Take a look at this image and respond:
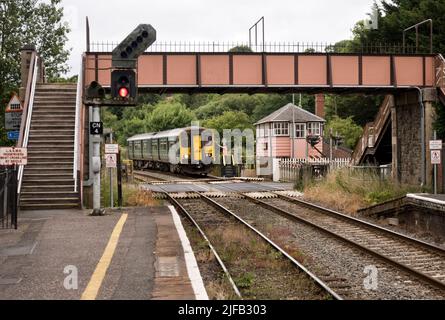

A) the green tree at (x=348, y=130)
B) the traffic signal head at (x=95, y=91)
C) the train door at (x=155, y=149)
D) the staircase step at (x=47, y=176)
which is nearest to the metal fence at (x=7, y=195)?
the traffic signal head at (x=95, y=91)

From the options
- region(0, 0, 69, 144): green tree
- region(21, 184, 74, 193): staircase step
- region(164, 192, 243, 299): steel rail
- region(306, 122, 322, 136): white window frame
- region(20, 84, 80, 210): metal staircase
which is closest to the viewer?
region(164, 192, 243, 299): steel rail

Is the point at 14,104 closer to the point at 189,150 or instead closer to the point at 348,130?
the point at 189,150

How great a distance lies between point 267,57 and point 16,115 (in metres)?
9.74

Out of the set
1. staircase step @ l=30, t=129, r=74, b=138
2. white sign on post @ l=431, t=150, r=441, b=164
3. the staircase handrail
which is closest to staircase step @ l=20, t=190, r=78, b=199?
staircase step @ l=30, t=129, r=74, b=138

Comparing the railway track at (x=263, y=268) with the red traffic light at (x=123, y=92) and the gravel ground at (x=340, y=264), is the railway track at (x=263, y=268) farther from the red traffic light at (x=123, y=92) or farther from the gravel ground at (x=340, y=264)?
the red traffic light at (x=123, y=92)

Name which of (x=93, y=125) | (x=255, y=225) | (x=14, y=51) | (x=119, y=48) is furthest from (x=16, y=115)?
(x=14, y=51)

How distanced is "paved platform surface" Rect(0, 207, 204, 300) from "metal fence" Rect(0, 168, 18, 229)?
355 millimetres

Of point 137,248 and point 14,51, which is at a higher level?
point 14,51

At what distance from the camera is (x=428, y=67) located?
2488 cm

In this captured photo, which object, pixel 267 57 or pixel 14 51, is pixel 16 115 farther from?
pixel 14 51

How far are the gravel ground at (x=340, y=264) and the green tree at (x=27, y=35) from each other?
875 inches

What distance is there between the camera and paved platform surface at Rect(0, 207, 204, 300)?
7952 millimetres

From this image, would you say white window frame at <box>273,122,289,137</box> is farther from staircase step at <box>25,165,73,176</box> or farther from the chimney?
staircase step at <box>25,165,73,176</box>

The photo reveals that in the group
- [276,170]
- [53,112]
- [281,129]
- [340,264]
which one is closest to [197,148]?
[276,170]
